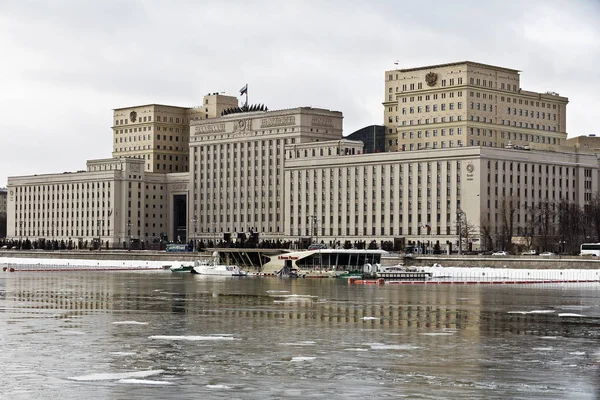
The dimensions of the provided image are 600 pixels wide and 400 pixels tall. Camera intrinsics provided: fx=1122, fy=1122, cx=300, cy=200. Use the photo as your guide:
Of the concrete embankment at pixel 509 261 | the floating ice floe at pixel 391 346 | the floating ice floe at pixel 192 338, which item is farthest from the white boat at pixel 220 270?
the floating ice floe at pixel 391 346

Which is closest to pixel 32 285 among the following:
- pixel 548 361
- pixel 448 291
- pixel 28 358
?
pixel 448 291

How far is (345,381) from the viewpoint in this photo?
40625mm

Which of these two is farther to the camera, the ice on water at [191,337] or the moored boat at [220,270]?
the moored boat at [220,270]

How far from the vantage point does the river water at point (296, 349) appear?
38.8 m

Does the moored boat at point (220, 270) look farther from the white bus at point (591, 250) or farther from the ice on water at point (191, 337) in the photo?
the ice on water at point (191, 337)

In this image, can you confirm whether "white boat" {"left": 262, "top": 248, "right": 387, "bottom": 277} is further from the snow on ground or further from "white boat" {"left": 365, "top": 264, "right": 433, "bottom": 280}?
"white boat" {"left": 365, "top": 264, "right": 433, "bottom": 280}

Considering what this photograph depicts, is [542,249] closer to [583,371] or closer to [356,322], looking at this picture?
[356,322]

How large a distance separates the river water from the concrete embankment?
66493 mm

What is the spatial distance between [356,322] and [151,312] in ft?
50.6

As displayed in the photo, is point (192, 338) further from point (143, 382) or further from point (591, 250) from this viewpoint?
point (591, 250)

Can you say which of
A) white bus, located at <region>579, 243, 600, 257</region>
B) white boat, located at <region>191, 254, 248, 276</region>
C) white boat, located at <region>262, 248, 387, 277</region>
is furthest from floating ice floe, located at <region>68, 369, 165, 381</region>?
white bus, located at <region>579, 243, 600, 257</region>

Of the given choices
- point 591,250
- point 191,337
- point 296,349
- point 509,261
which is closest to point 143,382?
point 296,349

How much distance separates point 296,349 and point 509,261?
118 m

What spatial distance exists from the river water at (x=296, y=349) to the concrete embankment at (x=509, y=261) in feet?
218
